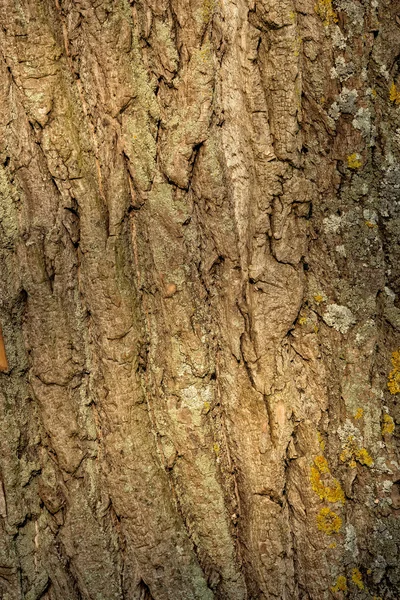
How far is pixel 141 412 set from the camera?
1.74m

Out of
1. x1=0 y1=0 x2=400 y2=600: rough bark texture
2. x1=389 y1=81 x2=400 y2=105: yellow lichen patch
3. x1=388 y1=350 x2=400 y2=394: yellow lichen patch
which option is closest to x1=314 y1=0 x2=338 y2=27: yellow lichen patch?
x1=0 y1=0 x2=400 y2=600: rough bark texture

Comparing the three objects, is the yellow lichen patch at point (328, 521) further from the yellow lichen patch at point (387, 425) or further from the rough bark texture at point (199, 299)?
the yellow lichen patch at point (387, 425)

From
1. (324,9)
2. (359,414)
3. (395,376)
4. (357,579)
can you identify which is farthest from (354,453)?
→ (324,9)

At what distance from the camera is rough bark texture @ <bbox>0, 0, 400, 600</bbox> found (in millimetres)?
1598

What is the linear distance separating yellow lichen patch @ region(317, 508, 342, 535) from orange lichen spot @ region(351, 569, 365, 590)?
132 millimetres

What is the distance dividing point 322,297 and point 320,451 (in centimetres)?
42

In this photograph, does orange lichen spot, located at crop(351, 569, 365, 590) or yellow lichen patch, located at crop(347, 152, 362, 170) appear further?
orange lichen spot, located at crop(351, 569, 365, 590)

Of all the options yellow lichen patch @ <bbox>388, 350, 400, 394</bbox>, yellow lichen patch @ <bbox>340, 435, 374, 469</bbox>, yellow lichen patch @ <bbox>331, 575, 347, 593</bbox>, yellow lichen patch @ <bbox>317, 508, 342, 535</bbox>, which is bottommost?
yellow lichen patch @ <bbox>331, 575, 347, 593</bbox>

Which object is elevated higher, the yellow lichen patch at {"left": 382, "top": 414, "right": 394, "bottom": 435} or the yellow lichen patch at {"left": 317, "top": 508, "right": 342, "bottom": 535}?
the yellow lichen patch at {"left": 382, "top": 414, "right": 394, "bottom": 435}

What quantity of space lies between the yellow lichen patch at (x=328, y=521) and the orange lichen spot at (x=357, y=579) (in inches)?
5.2

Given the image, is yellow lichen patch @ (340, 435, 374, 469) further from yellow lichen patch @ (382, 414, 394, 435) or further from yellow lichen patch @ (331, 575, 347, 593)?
yellow lichen patch @ (331, 575, 347, 593)

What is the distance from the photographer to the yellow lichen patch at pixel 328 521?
69.0 inches

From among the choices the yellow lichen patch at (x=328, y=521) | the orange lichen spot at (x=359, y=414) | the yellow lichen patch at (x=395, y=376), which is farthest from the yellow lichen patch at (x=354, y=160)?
the yellow lichen patch at (x=328, y=521)

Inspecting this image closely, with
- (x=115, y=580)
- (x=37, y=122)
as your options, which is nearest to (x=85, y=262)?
(x=37, y=122)
